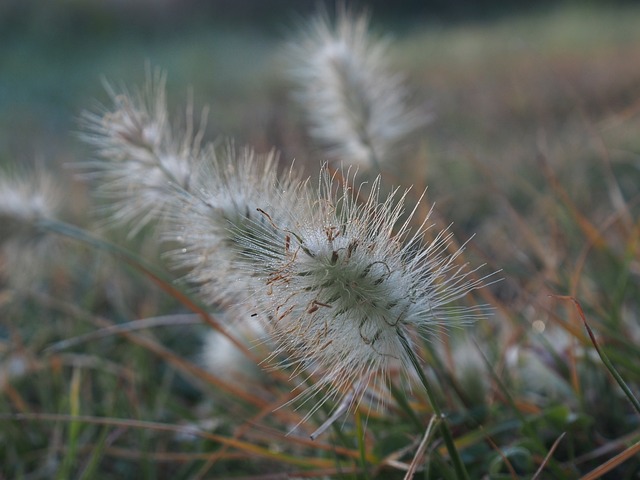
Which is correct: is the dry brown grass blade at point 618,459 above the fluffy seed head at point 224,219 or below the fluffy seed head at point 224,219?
below

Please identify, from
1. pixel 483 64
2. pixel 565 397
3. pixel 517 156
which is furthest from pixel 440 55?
pixel 565 397

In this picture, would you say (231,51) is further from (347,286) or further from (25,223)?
(347,286)

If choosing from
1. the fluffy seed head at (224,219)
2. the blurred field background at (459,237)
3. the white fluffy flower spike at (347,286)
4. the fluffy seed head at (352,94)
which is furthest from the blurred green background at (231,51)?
the white fluffy flower spike at (347,286)

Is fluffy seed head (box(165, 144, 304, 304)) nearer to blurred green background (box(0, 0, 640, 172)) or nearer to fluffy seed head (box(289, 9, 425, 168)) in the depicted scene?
fluffy seed head (box(289, 9, 425, 168))

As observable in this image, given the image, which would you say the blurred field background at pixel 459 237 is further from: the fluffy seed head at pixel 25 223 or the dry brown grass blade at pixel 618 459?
the fluffy seed head at pixel 25 223

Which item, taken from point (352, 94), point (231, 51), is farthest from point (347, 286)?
point (231, 51)

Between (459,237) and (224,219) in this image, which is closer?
(224,219)
